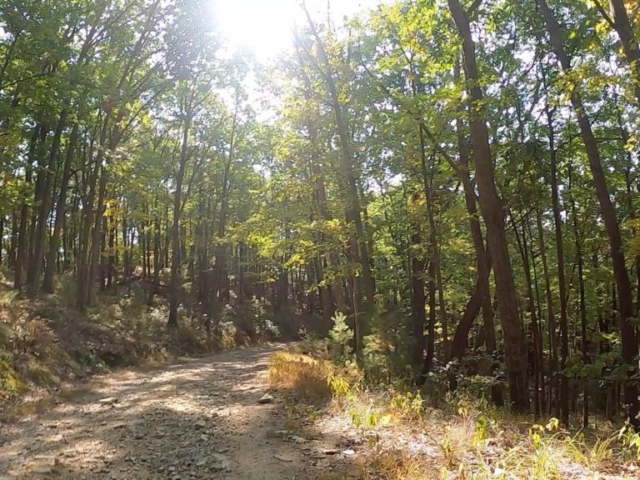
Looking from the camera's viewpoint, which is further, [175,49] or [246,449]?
[175,49]

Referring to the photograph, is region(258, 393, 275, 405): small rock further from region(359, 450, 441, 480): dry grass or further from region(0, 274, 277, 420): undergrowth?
region(0, 274, 277, 420): undergrowth

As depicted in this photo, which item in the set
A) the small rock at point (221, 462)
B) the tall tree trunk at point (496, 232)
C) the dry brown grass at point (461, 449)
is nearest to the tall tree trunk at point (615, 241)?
the tall tree trunk at point (496, 232)

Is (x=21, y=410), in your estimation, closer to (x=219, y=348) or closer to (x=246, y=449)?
(x=246, y=449)

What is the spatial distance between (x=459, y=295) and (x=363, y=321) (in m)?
7.28

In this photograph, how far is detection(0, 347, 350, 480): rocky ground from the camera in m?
5.57

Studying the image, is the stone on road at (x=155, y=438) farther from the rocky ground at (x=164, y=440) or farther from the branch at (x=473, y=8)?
the branch at (x=473, y=8)

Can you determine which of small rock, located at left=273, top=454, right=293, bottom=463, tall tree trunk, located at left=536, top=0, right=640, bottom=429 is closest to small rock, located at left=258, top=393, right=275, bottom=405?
small rock, located at left=273, top=454, right=293, bottom=463

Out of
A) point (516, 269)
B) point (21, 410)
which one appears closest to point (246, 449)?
point (21, 410)

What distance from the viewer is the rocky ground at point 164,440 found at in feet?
18.3

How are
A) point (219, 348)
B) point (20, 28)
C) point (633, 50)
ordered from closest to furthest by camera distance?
1. point (633, 50)
2. point (20, 28)
3. point (219, 348)

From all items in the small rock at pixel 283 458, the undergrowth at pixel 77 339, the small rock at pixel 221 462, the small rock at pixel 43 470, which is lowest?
the small rock at pixel 283 458

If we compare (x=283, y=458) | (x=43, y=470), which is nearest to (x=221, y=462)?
(x=283, y=458)

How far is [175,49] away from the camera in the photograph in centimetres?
1880

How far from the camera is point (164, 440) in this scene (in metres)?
6.69
